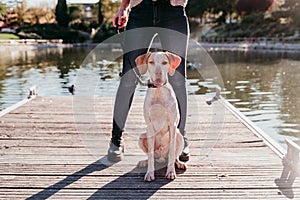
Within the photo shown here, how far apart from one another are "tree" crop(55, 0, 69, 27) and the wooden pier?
4708cm

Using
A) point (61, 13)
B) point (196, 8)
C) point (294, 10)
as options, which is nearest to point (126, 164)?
point (294, 10)

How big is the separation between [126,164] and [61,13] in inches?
1929

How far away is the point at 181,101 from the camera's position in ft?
9.32

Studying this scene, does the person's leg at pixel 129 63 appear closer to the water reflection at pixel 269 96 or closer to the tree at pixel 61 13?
the water reflection at pixel 269 96

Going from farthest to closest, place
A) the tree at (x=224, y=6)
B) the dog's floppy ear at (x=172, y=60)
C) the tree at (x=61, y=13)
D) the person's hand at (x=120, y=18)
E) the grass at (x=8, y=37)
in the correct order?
the tree at (x=61, y=13)
the grass at (x=8, y=37)
the tree at (x=224, y=6)
the person's hand at (x=120, y=18)
the dog's floppy ear at (x=172, y=60)

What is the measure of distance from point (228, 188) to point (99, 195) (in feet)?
2.77

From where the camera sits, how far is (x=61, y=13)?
48.8 m

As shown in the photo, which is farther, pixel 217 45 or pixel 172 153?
pixel 217 45

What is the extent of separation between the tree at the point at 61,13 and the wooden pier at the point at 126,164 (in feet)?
154

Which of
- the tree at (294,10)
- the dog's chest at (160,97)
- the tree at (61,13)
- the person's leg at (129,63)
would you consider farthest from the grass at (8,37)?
the dog's chest at (160,97)

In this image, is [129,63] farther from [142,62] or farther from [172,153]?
[172,153]

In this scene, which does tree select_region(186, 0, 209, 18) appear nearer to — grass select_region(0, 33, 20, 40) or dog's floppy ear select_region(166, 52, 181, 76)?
grass select_region(0, 33, 20, 40)

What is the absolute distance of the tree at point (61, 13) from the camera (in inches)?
1921

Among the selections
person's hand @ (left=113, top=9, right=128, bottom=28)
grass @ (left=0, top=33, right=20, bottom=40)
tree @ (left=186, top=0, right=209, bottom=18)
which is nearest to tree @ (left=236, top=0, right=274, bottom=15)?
tree @ (left=186, top=0, right=209, bottom=18)
